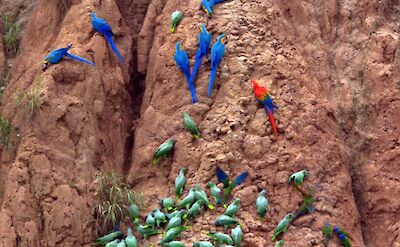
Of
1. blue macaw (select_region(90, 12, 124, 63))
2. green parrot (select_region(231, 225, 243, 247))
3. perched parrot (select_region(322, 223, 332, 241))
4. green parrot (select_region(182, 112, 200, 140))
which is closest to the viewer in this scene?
green parrot (select_region(231, 225, 243, 247))

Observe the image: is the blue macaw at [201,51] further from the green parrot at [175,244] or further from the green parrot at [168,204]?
the green parrot at [175,244]

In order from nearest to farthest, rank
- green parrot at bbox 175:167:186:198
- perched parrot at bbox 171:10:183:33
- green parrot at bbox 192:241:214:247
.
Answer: green parrot at bbox 192:241:214:247
green parrot at bbox 175:167:186:198
perched parrot at bbox 171:10:183:33

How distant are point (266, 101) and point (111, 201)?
1.79m

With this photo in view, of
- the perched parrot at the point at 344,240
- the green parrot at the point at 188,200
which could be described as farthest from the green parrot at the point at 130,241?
the perched parrot at the point at 344,240

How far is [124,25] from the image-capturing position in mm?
8633

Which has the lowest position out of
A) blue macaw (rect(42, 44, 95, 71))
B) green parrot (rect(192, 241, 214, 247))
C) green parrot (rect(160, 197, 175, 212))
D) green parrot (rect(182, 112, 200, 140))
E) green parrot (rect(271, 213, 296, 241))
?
green parrot (rect(271, 213, 296, 241))

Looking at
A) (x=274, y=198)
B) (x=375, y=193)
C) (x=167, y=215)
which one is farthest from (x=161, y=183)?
(x=375, y=193)

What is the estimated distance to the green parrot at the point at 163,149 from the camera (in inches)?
302

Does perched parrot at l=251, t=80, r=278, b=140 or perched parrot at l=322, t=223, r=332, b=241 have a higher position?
perched parrot at l=251, t=80, r=278, b=140

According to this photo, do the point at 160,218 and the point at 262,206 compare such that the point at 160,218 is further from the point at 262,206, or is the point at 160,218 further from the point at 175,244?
the point at 262,206

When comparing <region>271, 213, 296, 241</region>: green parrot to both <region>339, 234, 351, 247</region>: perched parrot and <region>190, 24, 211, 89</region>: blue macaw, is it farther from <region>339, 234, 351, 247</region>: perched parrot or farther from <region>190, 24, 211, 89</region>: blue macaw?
<region>190, 24, 211, 89</region>: blue macaw

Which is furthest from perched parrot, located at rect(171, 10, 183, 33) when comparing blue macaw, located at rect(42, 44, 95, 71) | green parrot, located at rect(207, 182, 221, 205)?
green parrot, located at rect(207, 182, 221, 205)

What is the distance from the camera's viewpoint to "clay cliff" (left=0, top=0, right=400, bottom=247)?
7.36 metres

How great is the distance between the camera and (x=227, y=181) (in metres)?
7.36
